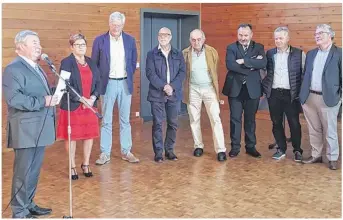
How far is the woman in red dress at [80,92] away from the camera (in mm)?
3979

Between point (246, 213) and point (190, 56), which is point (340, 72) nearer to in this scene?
point (190, 56)

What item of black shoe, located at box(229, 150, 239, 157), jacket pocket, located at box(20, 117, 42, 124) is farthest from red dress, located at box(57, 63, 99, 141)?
black shoe, located at box(229, 150, 239, 157)

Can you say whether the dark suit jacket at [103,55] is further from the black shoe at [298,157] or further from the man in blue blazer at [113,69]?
the black shoe at [298,157]

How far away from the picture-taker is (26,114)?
303 cm

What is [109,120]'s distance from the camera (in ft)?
15.3

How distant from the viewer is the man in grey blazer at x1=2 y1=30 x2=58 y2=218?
294 cm

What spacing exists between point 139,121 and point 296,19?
112 inches

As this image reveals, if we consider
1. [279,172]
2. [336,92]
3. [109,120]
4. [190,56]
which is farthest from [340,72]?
[109,120]

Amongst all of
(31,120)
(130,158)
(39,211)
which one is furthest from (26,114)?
(130,158)

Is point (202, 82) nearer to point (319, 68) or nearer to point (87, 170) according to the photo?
point (319, 68)

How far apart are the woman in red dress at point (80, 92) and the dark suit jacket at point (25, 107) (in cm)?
85

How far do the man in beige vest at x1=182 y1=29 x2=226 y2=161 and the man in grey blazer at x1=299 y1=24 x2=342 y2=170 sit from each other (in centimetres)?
88

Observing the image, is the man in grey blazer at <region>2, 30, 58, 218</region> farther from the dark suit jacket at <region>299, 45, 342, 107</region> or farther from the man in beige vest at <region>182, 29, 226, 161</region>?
the dark suit jacket at <region>299, 45, 342, 107</region>

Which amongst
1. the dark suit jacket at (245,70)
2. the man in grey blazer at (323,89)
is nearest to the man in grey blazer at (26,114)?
the dark suit jacket at (245,70)
